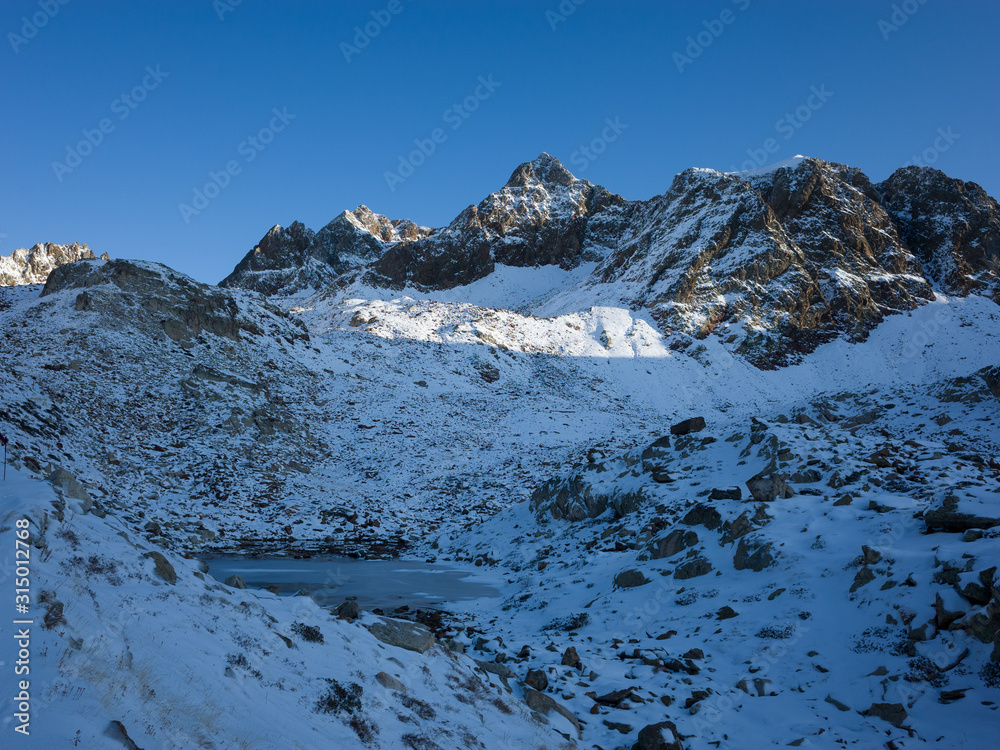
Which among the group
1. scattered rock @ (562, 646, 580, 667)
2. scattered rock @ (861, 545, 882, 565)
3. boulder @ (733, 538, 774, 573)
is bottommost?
scattered rock @ (562, 646, 580, 667)

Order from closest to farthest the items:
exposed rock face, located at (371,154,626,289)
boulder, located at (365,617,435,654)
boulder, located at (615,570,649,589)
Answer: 1. boulder, located at (365,617,435,654)
2. boulder, located at (615,570,649,589)
3. exposed rock face, located at (371,154,626,289)

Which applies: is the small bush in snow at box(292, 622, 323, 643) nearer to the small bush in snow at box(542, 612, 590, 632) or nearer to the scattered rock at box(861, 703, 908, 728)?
the small bush in snow at box(542, 612, 590, 632)

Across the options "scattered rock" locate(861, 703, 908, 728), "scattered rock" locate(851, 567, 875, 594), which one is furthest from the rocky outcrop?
"scattered rock" locate(861, 703, 908, 728)

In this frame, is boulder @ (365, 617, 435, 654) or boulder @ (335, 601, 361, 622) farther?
boulder @ (335, 601, 361, 622)

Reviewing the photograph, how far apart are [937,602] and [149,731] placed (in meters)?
9.06

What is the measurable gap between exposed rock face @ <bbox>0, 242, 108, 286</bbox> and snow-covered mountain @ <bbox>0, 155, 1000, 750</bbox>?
70.2 meters

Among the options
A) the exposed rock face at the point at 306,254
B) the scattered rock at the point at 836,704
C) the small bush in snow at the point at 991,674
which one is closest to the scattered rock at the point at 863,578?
the small bush in snow at the point at 991,674

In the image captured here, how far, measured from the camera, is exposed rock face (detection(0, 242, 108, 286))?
82812mm

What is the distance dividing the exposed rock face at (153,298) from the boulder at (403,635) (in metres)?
24.3

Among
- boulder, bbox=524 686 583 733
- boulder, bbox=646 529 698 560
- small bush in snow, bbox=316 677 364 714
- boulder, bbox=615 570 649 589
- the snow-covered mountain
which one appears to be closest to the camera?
small bush in snow, bbox=316 677 364 714

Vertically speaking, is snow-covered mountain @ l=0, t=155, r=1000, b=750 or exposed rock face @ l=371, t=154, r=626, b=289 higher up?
exposed rock face @ l=371, t=154, r=626, b=289

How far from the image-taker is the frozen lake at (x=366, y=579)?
1113 cm

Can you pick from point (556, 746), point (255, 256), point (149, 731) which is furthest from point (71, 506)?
point (255, 256)

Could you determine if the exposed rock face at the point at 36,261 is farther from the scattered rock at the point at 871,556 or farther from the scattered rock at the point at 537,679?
the scattered rock at the point at 871,556
